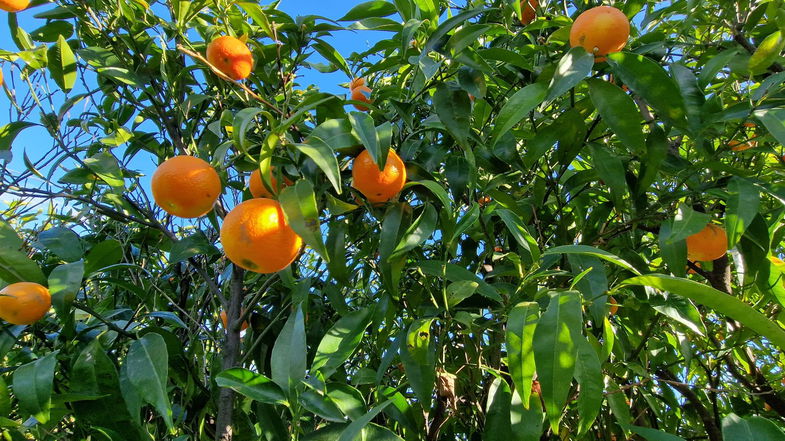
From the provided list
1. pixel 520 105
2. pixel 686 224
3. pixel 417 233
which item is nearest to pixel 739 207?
pixel 686 224

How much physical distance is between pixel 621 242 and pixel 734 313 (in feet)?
1.50

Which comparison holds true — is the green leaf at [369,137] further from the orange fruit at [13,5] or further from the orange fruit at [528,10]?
the orange fruit at [13,5]

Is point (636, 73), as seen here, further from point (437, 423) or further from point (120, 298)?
point (120, 298)

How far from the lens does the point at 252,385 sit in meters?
0.67

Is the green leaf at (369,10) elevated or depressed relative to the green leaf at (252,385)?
elevated

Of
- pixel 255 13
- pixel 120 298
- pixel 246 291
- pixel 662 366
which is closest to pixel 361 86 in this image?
pixel 255 13

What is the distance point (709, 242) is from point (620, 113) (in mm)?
290

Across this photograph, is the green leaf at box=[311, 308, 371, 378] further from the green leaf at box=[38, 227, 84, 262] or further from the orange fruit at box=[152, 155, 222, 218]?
the green leaf at box=[38, 227, 84, 262]

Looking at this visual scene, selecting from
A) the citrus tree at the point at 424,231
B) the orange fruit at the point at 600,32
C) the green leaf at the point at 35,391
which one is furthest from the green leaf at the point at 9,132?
the orange fruit at the point at 600,32

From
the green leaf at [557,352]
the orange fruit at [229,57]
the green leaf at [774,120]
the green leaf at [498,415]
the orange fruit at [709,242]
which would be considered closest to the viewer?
the green leaf at [557,352]

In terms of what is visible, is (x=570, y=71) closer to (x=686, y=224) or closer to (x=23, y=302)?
(x=686, y=224)

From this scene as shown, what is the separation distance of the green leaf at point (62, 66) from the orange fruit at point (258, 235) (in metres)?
0.56

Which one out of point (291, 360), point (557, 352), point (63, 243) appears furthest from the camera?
point (63, 243)

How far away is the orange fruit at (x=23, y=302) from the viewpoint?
0.79 m
